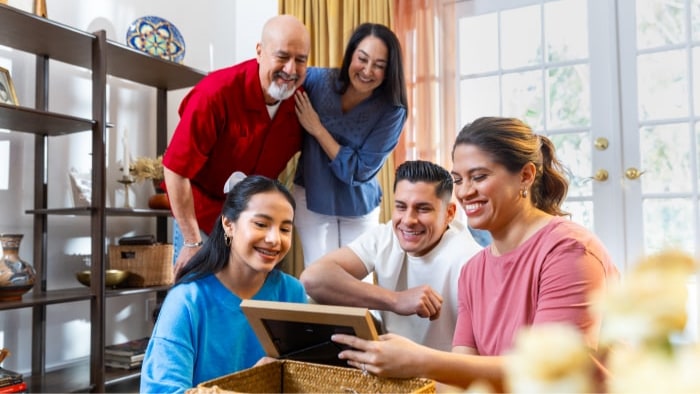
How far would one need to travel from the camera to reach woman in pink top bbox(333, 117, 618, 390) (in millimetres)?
1126

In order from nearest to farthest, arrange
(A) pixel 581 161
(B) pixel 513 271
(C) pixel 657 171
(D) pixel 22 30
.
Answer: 1. (B) pixel 513 271
2. (D) pixel 22 30
3. (C) pixel 657 171
4. (A) pixel 581 161

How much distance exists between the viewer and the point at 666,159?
2779 millimetres

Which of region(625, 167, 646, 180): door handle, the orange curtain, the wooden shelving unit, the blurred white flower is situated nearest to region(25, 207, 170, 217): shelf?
the wooden shelving unit

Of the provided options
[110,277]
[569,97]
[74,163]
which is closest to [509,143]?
[569,97]

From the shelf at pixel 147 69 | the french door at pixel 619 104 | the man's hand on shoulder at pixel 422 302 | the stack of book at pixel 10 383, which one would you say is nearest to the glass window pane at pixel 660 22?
the french door at pixel 619 104

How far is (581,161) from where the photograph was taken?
2973 mm

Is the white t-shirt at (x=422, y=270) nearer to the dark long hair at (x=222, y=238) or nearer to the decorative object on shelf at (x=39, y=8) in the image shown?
the dark long hair at (x=222, y=238)

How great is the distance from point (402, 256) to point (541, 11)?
1875mm

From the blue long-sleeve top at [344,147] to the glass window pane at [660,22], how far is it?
1.32 metres

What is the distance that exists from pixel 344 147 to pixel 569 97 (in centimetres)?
132

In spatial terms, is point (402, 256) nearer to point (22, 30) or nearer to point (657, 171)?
point (657, 171)

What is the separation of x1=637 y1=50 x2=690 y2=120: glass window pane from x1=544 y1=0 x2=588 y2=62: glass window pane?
29 cm

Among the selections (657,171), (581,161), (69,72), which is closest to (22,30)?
(69,72)

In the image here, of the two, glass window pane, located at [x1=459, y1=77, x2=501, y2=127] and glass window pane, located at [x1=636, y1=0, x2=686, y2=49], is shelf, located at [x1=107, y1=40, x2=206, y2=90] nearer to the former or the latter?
glass window pane, located at [x1=459, y1=77, x2=501, y2=127]
